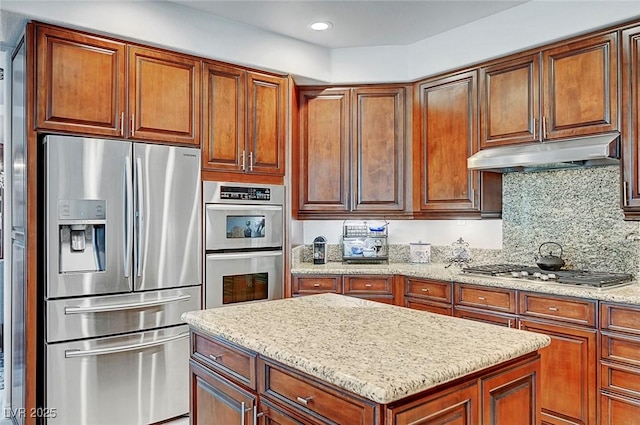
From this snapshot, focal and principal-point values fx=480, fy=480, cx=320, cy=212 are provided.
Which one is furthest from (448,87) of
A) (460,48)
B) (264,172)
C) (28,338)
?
(28,338)

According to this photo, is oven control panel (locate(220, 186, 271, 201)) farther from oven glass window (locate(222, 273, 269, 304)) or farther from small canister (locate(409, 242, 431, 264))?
small canister (locate(409, 242, 431, 264))

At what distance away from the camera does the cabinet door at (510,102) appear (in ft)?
10.7

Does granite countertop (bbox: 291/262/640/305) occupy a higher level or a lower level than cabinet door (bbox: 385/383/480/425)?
higher

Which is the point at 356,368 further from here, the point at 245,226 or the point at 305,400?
the point at 245,226

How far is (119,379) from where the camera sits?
2.94m

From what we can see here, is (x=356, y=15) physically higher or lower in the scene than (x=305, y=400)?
higher

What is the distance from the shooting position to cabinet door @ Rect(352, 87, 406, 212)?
13.3 feet

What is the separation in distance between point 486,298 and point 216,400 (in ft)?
6.51

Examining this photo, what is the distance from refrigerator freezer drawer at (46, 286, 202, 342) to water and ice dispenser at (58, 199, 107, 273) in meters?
0.20

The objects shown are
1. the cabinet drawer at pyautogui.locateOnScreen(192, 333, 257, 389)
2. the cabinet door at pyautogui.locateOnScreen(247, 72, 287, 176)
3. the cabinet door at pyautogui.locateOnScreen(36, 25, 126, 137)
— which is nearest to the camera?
the cabinet drawer at pyautogui.locateOnScreen(192, 333, 257, 389)

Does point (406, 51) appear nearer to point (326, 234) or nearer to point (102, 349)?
point (326, 234)

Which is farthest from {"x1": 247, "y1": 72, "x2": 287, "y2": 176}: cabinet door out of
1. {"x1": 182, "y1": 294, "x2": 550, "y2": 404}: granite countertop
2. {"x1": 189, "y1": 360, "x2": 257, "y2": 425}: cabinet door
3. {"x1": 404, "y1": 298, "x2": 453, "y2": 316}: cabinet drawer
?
{"x1": 189, "y1": 360, "x2": 257, "y2": 425}: cabinet door

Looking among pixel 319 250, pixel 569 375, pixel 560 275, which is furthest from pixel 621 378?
pixel 319 250

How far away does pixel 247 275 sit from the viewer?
3.55 metres
